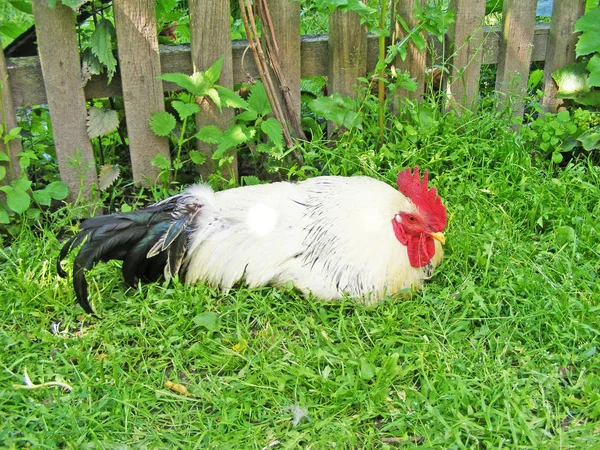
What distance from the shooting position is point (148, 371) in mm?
2795

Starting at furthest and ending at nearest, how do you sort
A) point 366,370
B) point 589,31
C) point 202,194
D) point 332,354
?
point 589,31 → point 202,194 → point 332,354 → point 366,370

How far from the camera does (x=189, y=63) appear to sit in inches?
144

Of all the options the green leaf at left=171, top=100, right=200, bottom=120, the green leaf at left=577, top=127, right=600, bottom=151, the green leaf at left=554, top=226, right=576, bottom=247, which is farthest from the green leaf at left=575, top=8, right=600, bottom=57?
the green leaf at left=171, top=100, right=200, bottom=120

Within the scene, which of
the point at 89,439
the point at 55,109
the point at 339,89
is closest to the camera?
the point at 89,439

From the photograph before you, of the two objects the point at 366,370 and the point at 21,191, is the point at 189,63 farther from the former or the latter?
the point at 366,370

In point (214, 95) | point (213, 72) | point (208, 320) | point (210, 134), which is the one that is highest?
point (213, 72)

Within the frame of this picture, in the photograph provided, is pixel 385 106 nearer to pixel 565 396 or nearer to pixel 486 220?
pixel 486 220

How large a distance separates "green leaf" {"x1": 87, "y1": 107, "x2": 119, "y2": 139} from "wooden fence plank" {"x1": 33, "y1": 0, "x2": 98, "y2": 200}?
4cm

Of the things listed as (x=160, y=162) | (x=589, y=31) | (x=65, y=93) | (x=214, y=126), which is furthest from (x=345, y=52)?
(x=65, y=93)

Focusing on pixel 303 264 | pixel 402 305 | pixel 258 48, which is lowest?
pixel 402 305

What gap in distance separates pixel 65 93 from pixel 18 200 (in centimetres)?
62

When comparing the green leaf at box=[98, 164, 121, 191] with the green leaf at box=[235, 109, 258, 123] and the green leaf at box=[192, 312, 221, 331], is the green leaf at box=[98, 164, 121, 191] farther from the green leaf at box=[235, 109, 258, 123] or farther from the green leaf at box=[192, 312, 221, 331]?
the green leaf at box=[192, 312, 221, 331]

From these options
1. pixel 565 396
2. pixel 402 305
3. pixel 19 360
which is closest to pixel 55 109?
pixel 19 360

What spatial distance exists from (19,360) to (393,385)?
61.9 inches
